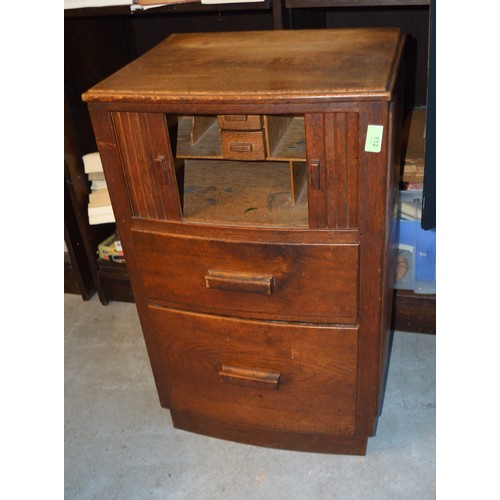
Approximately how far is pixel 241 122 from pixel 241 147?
46 mm

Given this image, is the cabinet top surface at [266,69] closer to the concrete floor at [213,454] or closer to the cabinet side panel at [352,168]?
the cabinet side panel at [352,168]

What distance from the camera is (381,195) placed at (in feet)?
3.33

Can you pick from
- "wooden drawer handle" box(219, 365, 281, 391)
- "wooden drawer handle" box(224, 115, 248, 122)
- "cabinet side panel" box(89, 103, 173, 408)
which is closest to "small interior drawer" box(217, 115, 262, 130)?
"wooden drawer handle" box(224, 115, 248, 122)

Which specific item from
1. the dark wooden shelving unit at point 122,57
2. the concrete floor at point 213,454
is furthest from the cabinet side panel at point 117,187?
the dark wooden shelving unit at point 122,57

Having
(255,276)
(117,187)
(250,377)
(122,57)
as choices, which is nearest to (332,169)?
A: (255,276)

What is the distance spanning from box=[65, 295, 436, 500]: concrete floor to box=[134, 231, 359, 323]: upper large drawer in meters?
0.44

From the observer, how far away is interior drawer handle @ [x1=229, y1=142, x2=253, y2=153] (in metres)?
1.06

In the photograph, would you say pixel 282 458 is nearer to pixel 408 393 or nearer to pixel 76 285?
pixel 408 393

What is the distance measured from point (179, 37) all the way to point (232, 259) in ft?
1.90

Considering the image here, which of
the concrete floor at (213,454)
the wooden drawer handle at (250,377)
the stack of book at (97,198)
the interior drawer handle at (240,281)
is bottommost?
the concrete floor at (213,454)

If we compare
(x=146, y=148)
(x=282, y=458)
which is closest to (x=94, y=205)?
(x=146, y=148)

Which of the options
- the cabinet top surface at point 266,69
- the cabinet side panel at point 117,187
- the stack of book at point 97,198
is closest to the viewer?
the cabinet top surface at point 266,69

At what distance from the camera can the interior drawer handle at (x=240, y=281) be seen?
1.15 meters

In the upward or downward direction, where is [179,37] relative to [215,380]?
upward
